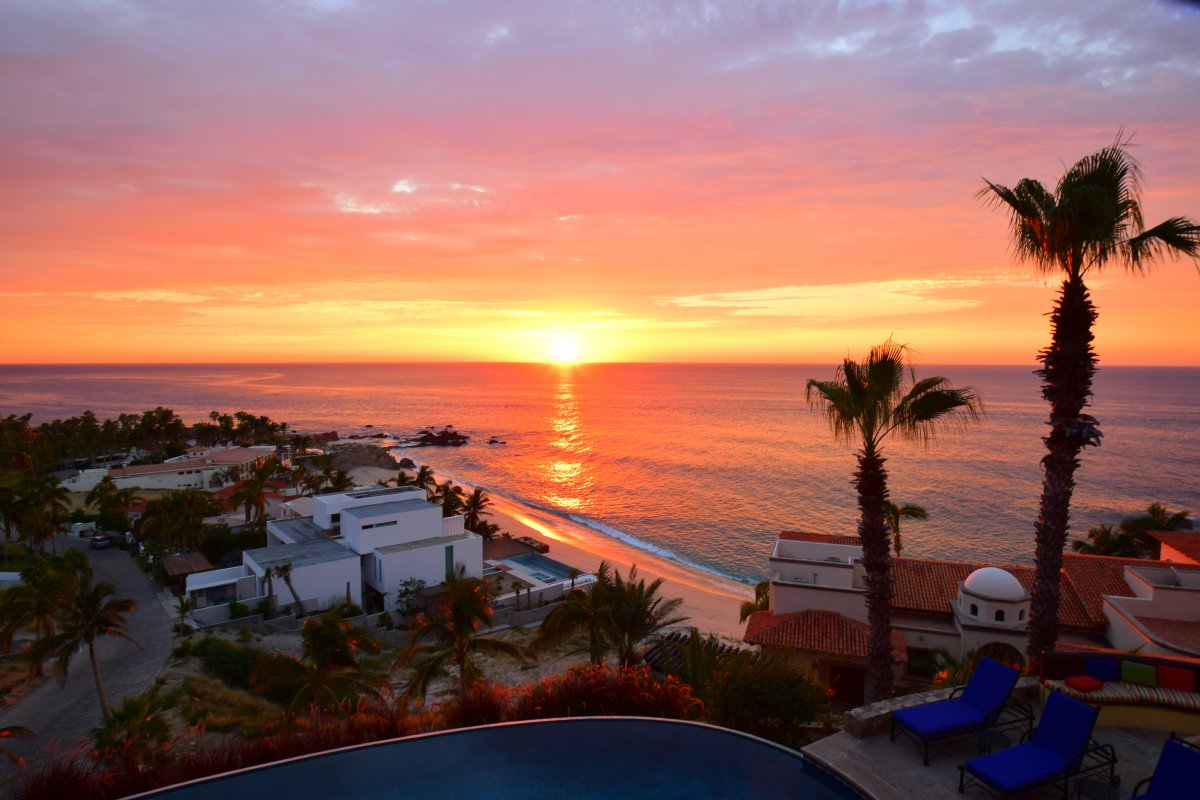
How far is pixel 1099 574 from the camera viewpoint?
23.3 metres

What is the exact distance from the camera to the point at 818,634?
67.4 feet

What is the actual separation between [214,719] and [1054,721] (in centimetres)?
1772

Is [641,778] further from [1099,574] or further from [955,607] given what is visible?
[1099,574]

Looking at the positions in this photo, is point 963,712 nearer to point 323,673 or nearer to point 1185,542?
point 323,673

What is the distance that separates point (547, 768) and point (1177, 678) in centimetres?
815

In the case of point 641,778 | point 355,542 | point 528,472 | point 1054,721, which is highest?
point 1054,721

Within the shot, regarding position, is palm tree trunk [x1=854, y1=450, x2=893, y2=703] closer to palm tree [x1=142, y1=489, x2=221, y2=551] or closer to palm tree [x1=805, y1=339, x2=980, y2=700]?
palm tree [x1=805, y1=339, x2=980, y2=700]

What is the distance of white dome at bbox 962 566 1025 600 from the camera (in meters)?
20.0

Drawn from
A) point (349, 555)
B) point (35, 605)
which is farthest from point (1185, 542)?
point (35, 605)

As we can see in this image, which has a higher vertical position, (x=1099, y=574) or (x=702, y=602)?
(x=1099, y=574)

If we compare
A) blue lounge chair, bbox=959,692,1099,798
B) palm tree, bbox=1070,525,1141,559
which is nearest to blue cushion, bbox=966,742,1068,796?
blue lounge chair, bbox=959,692,1099,798

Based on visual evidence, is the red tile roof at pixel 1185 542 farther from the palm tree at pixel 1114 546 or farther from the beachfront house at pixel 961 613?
the palm tree at pixel 1114 546

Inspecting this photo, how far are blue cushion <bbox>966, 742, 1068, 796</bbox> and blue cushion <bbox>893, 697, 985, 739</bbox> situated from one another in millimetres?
501

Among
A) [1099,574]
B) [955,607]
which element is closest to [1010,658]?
[955,607]
